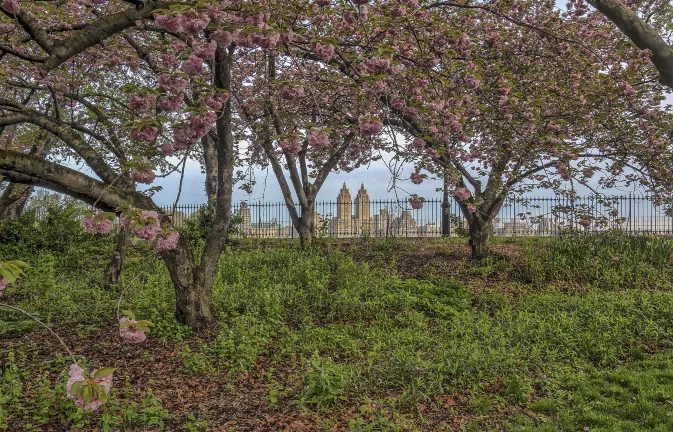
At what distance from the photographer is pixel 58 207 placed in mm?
13188

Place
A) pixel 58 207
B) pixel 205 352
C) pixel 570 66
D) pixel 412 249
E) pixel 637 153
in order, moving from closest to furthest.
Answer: pixel 205 352
pixel 570 66
pixel 637 153
pixel 412 249
pixel 58 207

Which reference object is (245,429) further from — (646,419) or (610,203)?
(610,203)

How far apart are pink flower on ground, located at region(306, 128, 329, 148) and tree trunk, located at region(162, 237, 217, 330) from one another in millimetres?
3140

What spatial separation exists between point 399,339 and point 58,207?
37.8 ft

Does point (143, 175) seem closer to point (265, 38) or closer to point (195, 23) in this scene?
point (195, 23)

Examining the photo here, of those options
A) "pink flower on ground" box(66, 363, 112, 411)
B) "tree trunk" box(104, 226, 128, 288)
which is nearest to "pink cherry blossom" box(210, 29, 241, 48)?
"pink flower on ground" box(66, 363, 112, 411)

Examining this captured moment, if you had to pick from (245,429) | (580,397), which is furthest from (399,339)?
(245,429)

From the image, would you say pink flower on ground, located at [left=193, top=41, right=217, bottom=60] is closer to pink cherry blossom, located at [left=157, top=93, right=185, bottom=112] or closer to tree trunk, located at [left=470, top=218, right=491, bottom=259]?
pink cherry blossom, located at [left=157, top=93, right=185, bottom=112]

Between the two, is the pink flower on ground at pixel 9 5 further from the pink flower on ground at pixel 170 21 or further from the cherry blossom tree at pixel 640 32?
the cherry blossom tree at pixel 640 32

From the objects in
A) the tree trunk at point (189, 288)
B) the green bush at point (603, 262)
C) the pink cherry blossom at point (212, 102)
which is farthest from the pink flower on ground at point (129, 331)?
the green bush at point (603, 262)

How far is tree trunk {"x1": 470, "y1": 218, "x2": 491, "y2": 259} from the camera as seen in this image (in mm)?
10266

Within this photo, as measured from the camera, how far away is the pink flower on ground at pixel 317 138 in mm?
3408

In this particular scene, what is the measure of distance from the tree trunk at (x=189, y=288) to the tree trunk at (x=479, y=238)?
631 centimetres

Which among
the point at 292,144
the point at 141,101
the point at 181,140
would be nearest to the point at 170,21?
the point at 141,101
